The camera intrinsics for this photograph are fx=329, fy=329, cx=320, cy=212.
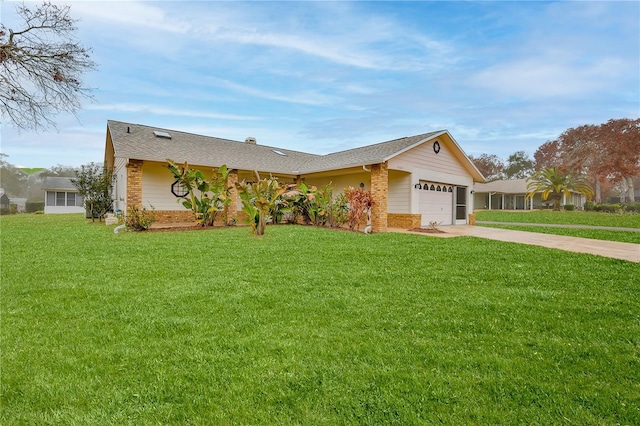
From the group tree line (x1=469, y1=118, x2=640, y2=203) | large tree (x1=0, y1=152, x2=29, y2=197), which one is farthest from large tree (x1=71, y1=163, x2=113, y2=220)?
large tree (x1=0, y1=152, x2=29, y2=197)

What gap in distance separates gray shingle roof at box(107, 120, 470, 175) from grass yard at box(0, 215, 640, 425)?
25.4ft

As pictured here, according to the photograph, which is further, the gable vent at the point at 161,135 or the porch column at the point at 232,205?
the gable vent at the point at 161,135

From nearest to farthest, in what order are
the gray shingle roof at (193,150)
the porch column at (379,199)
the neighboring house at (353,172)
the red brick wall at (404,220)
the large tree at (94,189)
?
the porch column at (379,199) → the neighboring house at (353,172) → the gray shingle roof at (193,150) → the red brick wall at (404,220) → the large tree at (94,189)

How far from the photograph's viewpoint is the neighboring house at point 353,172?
1273cm

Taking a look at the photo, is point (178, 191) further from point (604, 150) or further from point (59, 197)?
point (604, 150)

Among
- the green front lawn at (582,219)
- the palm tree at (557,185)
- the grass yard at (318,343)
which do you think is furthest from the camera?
the palm tree at (557,185)

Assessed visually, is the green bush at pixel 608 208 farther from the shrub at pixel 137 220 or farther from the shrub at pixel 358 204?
the shrub at pixel 137 220

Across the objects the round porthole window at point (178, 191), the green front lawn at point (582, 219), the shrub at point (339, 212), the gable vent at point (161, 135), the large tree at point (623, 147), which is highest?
the large tree at point (623, 147)

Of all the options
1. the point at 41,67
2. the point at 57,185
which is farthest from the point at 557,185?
the point at 57,185

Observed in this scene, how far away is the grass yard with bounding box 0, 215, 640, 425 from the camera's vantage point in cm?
223

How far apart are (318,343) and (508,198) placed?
41348 mm

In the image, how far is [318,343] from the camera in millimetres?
3148

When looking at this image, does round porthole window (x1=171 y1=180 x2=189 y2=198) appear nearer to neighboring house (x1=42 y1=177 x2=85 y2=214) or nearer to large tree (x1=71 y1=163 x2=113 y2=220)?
large tree (x1=71 y1=163 x2=113 y2=220)

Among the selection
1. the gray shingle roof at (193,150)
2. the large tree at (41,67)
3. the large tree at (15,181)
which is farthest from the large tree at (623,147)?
the large tree at (15,181)
